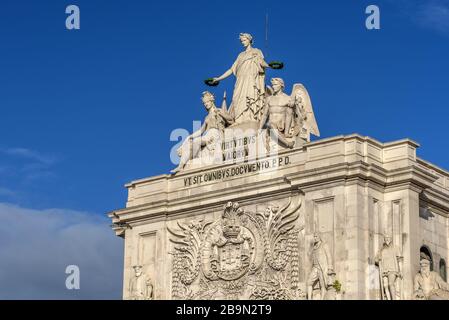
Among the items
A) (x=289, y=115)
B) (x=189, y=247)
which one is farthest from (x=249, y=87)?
(x=189, y=247)

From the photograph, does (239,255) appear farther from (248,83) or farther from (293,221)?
(248,83)

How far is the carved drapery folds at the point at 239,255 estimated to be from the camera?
43094 mm

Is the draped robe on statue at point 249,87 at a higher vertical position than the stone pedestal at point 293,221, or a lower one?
higher

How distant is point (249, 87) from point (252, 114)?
1018mm

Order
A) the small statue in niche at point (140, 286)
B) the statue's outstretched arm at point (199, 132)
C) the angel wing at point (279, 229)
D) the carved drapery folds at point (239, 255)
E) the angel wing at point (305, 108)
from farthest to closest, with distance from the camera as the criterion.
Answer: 1. the statue's outstretched arm at point (199, 132)
2. the small statue in niche at point (140, 286)
3. the angel wing at point (305, 108)
4. the angel wing at point (279, 229)
5. the carved drapery folds at point (239, 255)

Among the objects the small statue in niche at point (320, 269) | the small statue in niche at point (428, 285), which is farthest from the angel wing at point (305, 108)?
the small statue in niche at point (428, 285)

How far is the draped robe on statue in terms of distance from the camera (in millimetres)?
47375

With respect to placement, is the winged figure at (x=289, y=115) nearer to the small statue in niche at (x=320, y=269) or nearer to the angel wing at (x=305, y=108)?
Answer: the angel wing at (x=305, y=108)

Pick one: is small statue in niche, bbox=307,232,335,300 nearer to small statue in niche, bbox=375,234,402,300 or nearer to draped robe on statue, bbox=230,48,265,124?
small statue in niche, bbox=375,234,402,300

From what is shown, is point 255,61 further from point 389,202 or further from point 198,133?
point 389,202

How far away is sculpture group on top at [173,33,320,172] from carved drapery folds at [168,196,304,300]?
248 cm

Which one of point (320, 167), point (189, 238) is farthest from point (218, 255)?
point (320, 167)

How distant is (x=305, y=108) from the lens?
46.2 m

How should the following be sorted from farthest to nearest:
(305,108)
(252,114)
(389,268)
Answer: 1. (252,114)
2. (305,108)
3. (389,268)
